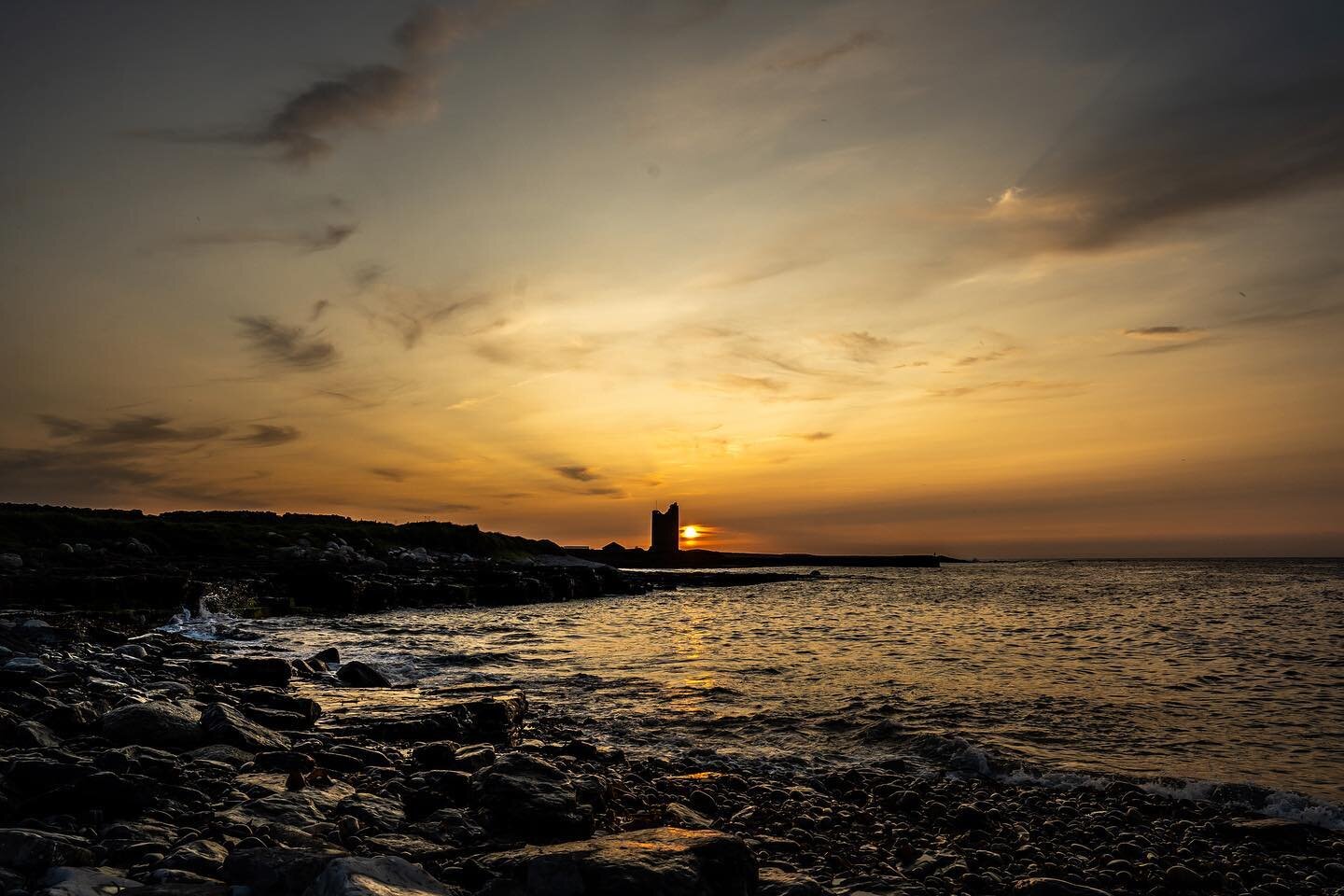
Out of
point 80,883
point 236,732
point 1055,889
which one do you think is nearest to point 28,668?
point 236,732

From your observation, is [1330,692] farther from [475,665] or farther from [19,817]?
[19,817]

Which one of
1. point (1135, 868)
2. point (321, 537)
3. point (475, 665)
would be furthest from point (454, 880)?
point (321, 537)

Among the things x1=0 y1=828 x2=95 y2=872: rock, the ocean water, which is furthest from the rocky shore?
the ocean water

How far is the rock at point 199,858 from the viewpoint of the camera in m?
5.23

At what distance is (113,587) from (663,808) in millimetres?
28651

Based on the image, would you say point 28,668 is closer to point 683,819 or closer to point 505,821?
point 505,821

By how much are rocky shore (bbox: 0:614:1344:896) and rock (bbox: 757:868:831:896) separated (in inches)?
1.5

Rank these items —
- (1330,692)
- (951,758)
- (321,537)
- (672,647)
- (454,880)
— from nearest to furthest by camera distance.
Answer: (454,880) → (951,758) → (1330,692) → (672,647) → (321,537)

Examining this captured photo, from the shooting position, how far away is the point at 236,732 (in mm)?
9055

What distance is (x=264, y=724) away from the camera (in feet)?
35.4

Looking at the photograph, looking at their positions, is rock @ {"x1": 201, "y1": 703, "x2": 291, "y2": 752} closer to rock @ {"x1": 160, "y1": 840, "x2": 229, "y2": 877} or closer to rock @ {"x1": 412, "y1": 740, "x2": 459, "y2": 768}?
rock @ {"x1": 412, "y1": 740, "x2": 459, "y2": 768}

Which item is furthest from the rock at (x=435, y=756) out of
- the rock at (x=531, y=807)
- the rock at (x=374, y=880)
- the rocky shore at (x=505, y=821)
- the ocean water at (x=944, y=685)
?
the rock at (x=374, y=880)

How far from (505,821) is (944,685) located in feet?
40.1

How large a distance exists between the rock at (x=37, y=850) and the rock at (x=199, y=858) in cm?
51
